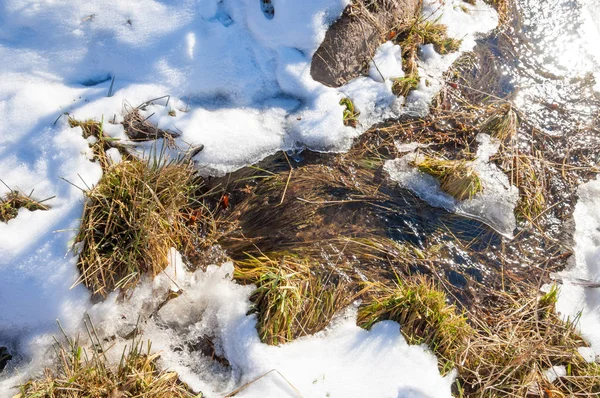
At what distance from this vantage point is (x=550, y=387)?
2.69 meters

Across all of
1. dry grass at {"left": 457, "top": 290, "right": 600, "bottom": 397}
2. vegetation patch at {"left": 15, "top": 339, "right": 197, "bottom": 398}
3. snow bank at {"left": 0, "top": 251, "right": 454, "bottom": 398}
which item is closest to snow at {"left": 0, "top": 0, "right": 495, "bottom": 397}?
snow bank at {"left": 0, "top": 251, "right": 454, "bottom": 398}

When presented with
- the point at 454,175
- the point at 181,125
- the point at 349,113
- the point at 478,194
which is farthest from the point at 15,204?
the point at 478,194

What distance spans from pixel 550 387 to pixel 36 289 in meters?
3.01

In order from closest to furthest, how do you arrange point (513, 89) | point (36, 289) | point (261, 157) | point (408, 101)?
1. point (36, 289)
2. point (261, 157)
3. point (408, 101)
4. point (513, 89)

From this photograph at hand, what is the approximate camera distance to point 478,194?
3.33 meters

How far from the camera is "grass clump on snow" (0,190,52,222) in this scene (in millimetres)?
2543

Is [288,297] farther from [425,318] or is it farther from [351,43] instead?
[351,43]

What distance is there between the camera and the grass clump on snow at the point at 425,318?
2.70m

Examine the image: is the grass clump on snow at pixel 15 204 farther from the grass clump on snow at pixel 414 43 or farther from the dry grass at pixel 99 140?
the grass clump on snow at pixel 414 43

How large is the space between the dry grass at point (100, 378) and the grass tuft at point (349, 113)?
214 centimetres

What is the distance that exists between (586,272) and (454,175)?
3.87 ft

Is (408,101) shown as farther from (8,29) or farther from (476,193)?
(8,29)

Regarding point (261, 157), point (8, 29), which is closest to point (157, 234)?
point (261, 157)

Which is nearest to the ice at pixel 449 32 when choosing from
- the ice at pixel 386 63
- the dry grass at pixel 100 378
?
the ice at pixel 386 63
